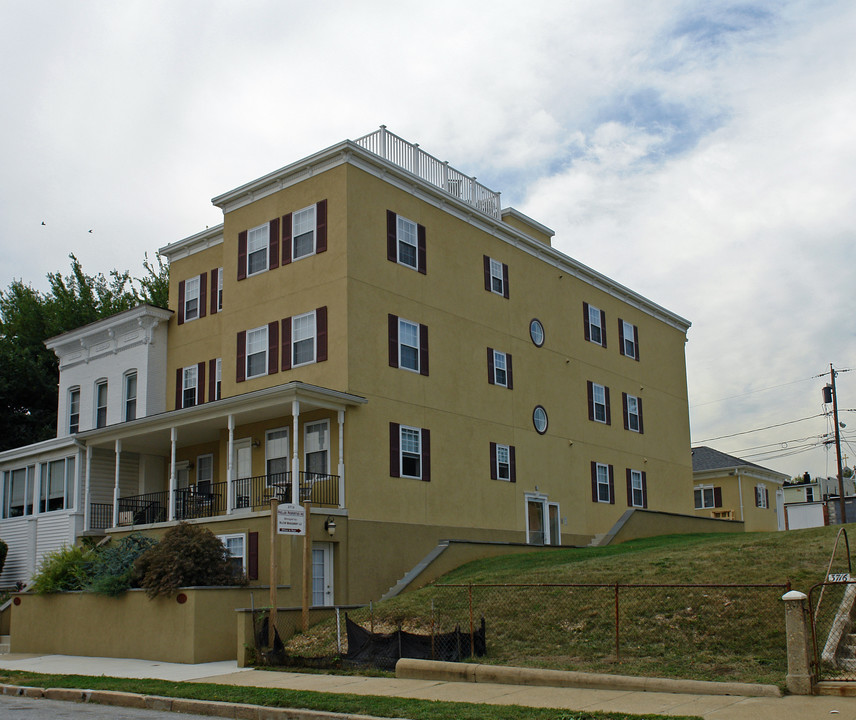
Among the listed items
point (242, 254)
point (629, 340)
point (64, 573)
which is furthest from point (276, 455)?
point (629, 340)

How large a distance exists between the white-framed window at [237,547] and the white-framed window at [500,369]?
10.7 metres

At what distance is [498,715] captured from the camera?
1103 centimetres

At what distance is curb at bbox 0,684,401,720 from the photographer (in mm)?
12117

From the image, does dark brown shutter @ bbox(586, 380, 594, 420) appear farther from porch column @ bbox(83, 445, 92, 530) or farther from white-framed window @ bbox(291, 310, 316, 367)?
porch column @ bbox(83, 445, 92, 530)

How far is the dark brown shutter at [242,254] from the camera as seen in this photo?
29016 mm

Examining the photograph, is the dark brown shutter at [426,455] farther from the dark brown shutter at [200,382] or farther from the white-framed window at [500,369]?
the dark brown shutter at [200,382]

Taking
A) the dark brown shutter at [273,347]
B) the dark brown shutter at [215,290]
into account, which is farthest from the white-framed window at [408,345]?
the dark brown shutter at [215,290]

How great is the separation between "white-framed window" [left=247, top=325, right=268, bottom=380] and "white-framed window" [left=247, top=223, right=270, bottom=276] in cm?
199

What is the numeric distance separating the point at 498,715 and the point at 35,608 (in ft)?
54.1

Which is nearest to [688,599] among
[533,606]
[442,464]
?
[533,606]

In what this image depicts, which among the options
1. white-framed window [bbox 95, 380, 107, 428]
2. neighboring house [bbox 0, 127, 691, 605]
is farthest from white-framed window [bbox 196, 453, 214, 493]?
white-framed window [bbox 95, 380, 107, 428]

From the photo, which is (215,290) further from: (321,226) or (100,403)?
(321,226)

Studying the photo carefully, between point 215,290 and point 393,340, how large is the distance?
27.2 feet

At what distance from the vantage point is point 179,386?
32.1m
